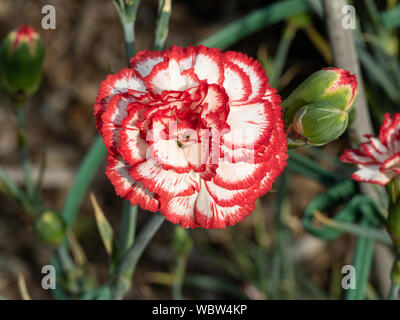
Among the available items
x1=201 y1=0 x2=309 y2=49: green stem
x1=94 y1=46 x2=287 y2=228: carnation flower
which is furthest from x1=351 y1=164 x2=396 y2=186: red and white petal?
x1=201 y1=0 x2=309 y2=49: green stem

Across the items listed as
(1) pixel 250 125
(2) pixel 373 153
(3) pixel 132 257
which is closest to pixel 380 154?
(2) pixel 373 153

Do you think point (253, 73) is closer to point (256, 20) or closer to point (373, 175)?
point (373, 175)

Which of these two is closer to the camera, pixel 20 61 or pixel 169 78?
pixel 169 78

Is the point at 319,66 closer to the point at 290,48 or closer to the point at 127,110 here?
the point at 290,48

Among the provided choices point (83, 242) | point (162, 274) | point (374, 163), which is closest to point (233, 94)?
point (374, 163)

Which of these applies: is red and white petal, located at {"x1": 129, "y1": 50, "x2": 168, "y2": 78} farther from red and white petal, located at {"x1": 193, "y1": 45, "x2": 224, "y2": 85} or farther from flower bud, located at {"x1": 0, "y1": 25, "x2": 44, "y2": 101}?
flower bud, located at {"x1": 0, "y1": 25, "x2": 44, "y2": 101}

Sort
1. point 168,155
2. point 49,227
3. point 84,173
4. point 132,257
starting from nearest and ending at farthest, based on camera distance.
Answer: point 168,155 < point 132,257 < point 49,227 < point 84,173

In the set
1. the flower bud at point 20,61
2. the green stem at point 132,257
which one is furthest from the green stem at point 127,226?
the flower bud at point 20,61
